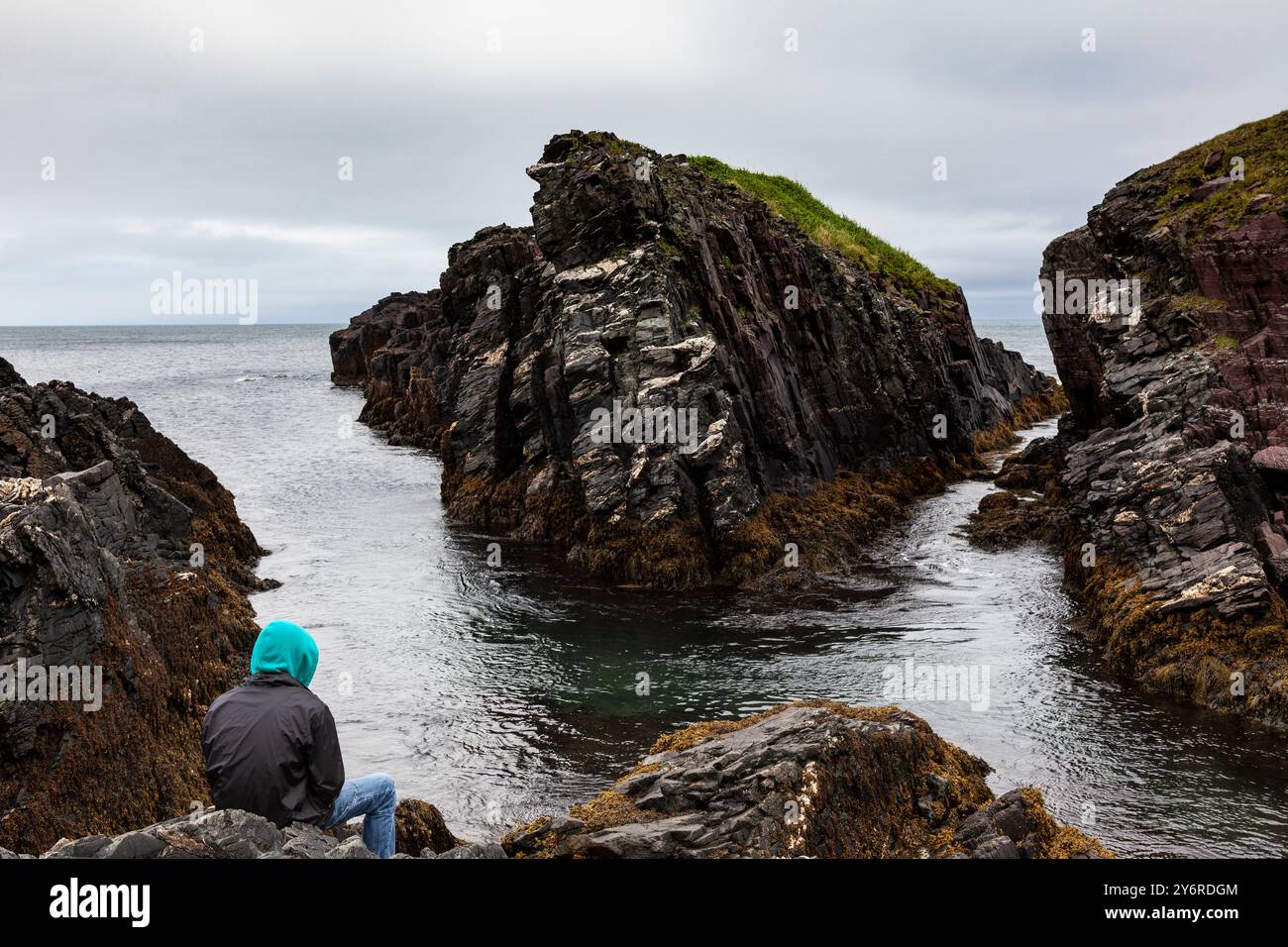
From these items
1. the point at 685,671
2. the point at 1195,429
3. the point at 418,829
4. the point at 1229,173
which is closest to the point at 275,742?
the point at 418,829

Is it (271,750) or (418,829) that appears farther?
(418,829)

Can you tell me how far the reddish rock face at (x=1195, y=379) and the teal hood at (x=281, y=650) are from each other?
20695 mm

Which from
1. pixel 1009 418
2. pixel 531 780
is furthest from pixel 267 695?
pixel 1009 418

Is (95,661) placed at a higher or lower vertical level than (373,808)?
higher

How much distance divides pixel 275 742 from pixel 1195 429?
2575 centimetres

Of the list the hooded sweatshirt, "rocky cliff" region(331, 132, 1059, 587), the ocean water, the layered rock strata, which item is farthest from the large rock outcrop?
the hooded sweatshirt

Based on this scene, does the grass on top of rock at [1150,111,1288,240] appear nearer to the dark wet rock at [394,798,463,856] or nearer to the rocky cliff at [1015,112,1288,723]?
the rocky cliff at [1015,112,1288,723]

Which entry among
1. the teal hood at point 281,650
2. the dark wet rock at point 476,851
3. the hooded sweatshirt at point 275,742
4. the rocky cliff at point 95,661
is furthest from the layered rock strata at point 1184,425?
the rocky cliff at point 95,661

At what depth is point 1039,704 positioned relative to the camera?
21578mm

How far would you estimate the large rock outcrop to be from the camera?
72.2ft

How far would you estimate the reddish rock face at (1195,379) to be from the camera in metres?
24.0

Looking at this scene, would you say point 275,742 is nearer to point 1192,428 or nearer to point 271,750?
point 271,750

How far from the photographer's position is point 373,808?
9375mm

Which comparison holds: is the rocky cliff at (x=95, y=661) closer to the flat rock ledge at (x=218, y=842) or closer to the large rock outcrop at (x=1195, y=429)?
the flat rock ledge at (x=218, y=842)
